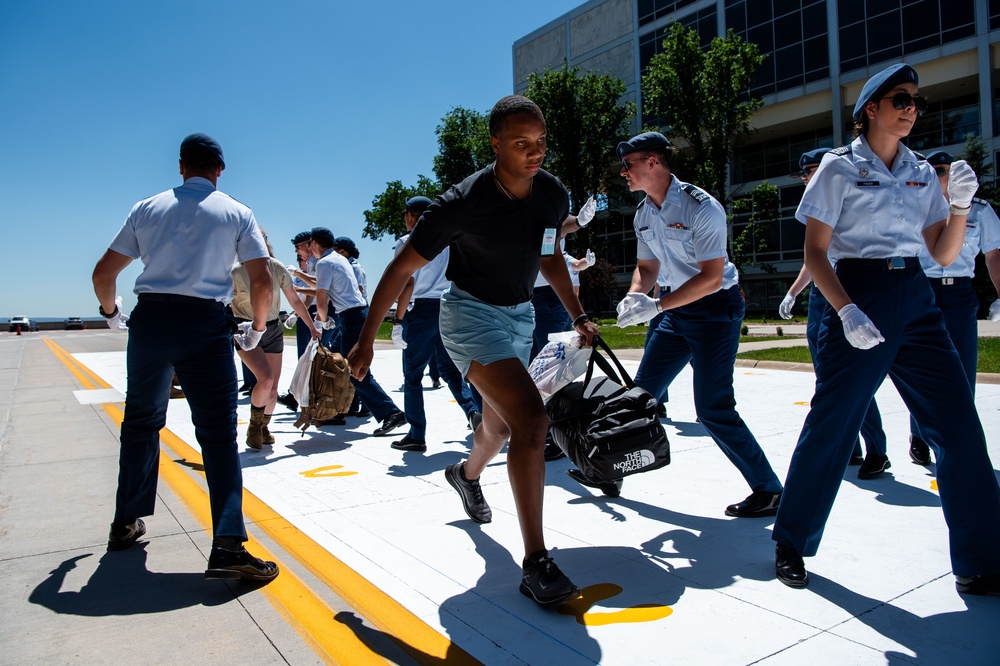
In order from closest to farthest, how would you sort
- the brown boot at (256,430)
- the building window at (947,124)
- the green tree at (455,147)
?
1. the brown boot at (256,430)
2. the building window at (947,124)
3. the green tree at (455,147)

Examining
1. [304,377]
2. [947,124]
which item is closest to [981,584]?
[304,377]

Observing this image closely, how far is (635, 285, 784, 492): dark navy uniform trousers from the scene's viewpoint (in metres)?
4.02

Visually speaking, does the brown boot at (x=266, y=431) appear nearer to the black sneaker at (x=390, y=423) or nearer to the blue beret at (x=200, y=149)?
the black sneaker at (x=390, y=423)

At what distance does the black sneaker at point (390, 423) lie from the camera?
278 inches

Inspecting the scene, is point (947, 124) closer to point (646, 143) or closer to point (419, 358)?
point (419, 358)

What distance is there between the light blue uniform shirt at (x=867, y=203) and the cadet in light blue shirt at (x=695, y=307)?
0.88m

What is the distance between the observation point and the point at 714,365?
4082mm

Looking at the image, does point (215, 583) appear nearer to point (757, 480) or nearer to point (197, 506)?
point (197, 506)

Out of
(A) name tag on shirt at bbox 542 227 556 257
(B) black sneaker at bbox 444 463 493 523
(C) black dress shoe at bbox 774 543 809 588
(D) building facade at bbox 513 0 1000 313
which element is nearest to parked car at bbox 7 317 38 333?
(D) building facade at bbox 513 0 1000 313

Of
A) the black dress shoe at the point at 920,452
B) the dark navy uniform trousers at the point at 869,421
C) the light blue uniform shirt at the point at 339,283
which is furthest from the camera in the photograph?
the light blue uniform shirt at the point at 339,283

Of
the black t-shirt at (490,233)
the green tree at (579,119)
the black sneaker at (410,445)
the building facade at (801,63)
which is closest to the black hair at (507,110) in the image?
the black t-shirt at (490,233)

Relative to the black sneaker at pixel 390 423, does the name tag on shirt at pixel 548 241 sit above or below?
above

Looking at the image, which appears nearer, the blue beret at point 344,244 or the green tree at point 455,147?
the blue beret at point 344,244

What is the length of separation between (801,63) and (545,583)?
124 feet
